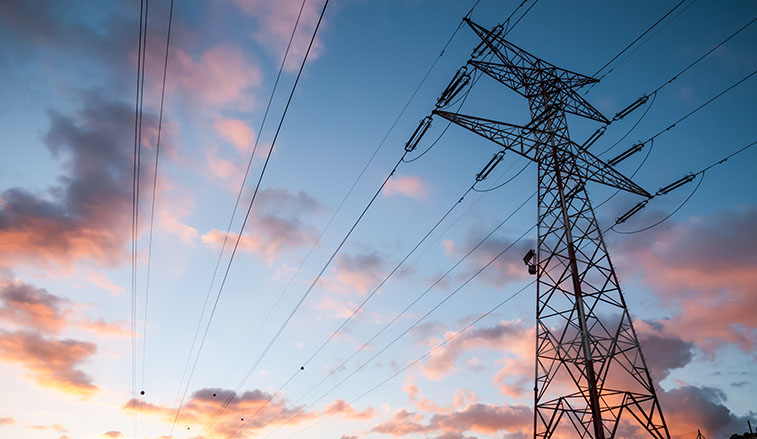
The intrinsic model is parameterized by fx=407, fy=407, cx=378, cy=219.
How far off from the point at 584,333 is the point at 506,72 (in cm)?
1214

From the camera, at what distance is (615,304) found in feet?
45.9

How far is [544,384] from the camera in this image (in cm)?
1417

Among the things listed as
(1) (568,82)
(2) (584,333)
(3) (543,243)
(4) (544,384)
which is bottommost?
(4) (544,384)

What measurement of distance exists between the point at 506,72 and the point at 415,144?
6.57 meters

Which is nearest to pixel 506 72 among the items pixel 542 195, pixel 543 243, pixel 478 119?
pixel 478 119

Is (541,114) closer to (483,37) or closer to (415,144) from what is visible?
(483,37)

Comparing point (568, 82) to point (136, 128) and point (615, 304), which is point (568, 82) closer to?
point (615, 304)

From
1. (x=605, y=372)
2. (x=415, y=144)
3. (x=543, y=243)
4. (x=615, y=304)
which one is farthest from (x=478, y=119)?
(x=605, y=372)

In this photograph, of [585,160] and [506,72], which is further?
[506,72]

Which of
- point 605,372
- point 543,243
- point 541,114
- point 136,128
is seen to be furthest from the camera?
point 541,114

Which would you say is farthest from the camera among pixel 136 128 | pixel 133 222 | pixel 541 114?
pixel 133 222

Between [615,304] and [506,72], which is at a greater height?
[506,72]

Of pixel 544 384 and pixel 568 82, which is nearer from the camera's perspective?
pixel 544 384

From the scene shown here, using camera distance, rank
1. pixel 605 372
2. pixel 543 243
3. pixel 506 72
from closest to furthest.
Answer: pixel 605 372 → pixel 543 243 → pixel 506 72
